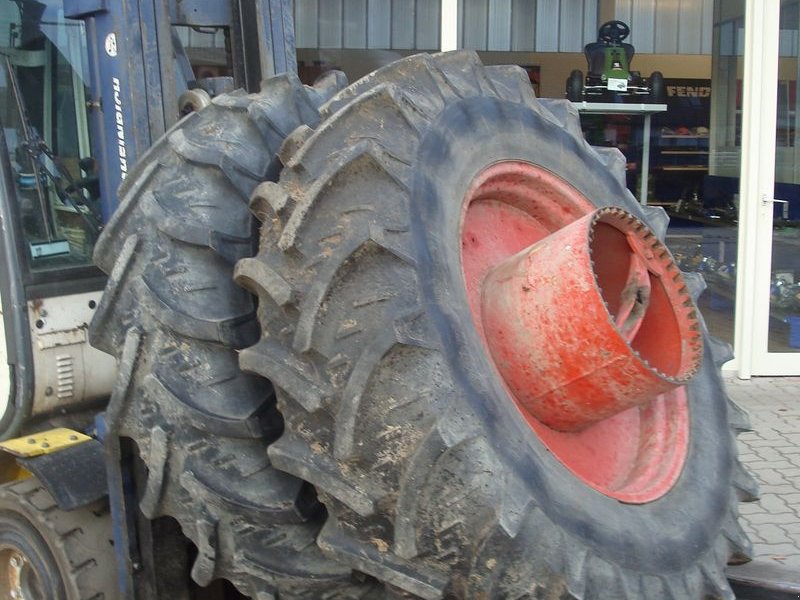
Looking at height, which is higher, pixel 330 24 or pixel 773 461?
pixel 330 24

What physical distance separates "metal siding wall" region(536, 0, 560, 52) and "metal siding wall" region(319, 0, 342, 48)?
166 cm

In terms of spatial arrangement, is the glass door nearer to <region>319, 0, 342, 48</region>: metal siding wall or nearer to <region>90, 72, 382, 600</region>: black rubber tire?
<region>319, 0, 342, 48</region>: metal siding wall

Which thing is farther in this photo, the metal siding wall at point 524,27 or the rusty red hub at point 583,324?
the metal siding wall at point 524,27

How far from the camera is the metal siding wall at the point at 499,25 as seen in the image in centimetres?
754

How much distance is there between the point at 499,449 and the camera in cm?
200

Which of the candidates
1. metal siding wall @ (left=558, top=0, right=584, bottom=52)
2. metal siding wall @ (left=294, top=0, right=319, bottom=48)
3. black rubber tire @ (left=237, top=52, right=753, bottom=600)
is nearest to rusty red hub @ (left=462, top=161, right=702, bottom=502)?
black rubber tire @ (left=237, top=52, right=753, bottom=600)

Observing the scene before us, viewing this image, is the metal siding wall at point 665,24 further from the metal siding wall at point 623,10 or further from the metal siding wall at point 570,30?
the metal siding wall at point 570,30

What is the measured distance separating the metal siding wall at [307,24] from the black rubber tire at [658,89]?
108 inches

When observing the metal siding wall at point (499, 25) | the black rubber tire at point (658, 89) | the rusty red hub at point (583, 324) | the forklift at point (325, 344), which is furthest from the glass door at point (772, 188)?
the rusty red hub at point (583, 324)

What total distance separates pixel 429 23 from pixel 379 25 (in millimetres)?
466

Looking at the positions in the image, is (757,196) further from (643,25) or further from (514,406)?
(514,406)

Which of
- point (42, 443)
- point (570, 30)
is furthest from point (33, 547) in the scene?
point (570, 30)

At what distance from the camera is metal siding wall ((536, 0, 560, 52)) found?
7758mm

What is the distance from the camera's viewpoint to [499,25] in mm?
7633
